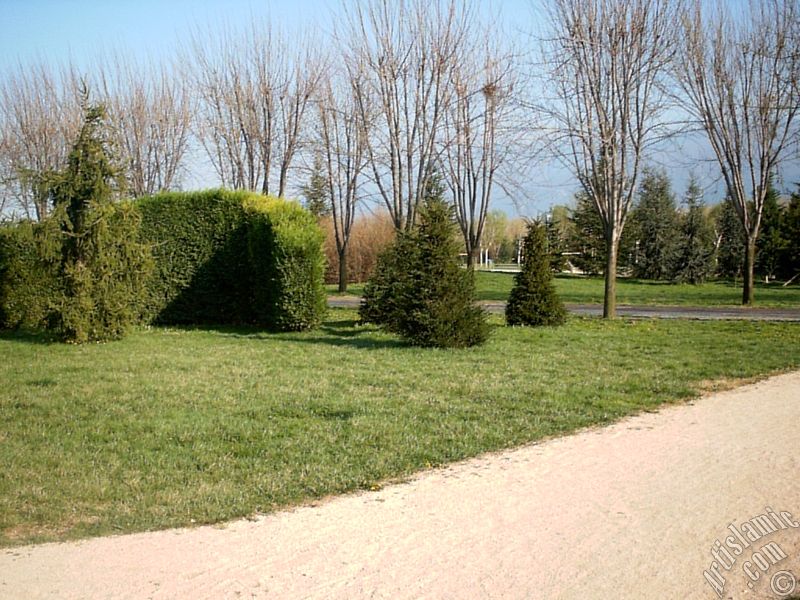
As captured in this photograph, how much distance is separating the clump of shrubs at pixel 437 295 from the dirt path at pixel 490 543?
6.00 metres

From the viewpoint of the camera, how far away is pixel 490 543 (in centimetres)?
441

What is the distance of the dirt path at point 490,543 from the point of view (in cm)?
386

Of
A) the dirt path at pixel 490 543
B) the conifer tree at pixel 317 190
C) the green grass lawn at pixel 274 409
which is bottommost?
the dirt path at pixel 490 543

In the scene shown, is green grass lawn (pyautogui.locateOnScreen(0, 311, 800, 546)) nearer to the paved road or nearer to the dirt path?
the dirt path

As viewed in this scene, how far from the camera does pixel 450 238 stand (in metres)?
12.4

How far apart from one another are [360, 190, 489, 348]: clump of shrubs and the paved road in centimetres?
619

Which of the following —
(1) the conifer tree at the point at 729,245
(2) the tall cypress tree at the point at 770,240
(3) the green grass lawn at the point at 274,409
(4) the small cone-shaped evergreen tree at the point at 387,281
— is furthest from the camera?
(1) the conifer tree at the point at 729,245

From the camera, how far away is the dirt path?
12.7ft

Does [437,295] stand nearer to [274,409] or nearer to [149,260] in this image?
[274,409]

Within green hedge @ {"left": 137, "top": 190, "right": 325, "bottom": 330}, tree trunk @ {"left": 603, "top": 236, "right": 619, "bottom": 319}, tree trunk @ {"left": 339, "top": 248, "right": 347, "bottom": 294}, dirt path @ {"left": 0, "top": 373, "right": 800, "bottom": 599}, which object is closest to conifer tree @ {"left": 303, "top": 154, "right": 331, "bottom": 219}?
tree trunk @ {"left": 339, "top": 248, "right": 347, "bottom": 294}

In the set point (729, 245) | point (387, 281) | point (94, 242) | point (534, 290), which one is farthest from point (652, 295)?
point (94, 242)

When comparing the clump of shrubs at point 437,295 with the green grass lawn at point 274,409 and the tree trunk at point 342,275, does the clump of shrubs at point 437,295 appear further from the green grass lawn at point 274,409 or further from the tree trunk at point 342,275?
the tree trunk at point 342,275

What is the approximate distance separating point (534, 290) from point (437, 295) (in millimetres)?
4356

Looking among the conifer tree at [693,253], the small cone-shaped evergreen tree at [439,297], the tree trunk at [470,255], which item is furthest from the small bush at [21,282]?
the conifer tree at [693,253]
